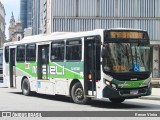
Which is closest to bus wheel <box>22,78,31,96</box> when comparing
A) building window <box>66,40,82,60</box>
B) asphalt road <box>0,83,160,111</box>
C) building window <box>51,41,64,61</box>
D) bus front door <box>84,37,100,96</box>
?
building window <box>51,41,64,61</box>

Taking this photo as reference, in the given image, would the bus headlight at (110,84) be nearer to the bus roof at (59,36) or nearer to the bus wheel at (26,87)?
the bus roof at (59,36)

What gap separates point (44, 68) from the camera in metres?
22.0

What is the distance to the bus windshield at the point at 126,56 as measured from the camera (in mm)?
17125

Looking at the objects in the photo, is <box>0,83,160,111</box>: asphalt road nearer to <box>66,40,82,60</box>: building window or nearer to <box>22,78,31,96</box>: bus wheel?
<box>66,40,82,60</box>: building window

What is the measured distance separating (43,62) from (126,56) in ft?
19.5

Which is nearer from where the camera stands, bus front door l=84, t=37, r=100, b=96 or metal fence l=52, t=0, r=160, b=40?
bus front door l=84, t=37, r=100, b=96

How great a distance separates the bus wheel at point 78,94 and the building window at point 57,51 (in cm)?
173

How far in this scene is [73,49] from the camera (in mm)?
19203

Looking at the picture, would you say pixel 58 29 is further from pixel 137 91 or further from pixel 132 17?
pixel 137 91

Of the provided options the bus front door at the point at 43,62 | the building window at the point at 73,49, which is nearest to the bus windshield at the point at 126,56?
the building window at the point at 73,49

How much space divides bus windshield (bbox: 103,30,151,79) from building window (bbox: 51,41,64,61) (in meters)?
3.50

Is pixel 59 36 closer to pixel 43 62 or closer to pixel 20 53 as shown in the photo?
pixel 43 62

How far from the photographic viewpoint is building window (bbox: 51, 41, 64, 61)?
66.4ft

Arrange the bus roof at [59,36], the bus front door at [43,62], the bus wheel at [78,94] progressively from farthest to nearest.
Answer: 1. the bus front door at [43,62]
2. the bus wheel at [78,94]
3. the bus roof at [59,36]
